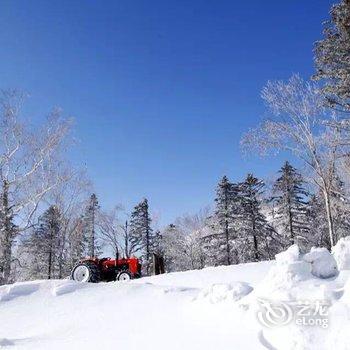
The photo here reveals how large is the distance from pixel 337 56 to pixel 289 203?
21.8m

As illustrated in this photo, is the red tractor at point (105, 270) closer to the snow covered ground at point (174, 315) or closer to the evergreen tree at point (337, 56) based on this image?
the snow covered ground at point (174, 315)

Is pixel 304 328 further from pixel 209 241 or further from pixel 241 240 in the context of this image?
pixel 209 241

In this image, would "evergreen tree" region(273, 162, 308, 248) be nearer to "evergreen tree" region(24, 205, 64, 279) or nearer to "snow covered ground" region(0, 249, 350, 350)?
"evergreen tree" region(24, 205, 64, 279)

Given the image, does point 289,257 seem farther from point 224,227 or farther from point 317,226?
point 317,226

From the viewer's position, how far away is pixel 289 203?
39156mm

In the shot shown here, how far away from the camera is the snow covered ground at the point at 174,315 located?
5.15m

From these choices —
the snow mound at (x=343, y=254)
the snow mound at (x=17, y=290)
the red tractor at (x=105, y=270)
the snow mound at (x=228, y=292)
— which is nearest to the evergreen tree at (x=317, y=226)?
the red tractor at (x=105, y=270)

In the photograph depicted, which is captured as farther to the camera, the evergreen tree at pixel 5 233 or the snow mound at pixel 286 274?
the evergreen tree at pixel 5 233

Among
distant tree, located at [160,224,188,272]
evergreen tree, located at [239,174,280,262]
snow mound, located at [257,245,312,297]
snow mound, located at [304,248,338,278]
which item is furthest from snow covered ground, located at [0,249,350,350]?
distant tree, located at [160,224,188,272]

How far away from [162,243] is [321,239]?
19.9m

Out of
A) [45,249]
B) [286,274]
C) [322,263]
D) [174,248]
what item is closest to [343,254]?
[322,263]

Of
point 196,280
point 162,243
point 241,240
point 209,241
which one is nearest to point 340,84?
point 196,280

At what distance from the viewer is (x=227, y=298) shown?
6914 mm

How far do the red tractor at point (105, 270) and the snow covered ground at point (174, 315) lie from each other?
17.2 ft
